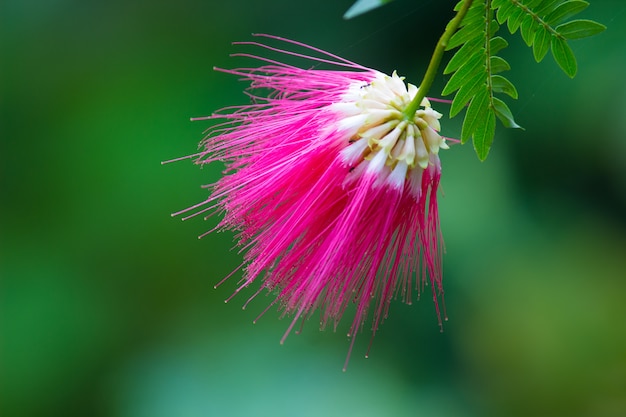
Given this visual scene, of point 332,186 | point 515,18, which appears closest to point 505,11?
point 515,18

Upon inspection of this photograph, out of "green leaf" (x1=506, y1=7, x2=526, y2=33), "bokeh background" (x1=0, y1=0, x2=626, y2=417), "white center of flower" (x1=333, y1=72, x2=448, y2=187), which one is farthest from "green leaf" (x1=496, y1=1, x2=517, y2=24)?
"bokeh background" (x1=0, y1=0, x2=626, y2=417)


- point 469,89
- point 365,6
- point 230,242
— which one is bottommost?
point 365,6

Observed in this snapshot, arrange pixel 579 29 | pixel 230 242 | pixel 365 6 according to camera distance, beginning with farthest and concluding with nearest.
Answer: pixel 230 242 < pixel 579 29 < pixel 365 6

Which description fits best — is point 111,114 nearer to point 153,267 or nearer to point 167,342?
point 153,267

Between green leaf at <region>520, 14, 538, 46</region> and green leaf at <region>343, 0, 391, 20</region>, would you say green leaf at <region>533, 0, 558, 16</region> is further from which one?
green leaf at <region>343, 0, 391, 20</region>

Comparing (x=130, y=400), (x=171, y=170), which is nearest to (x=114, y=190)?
(x=171, y=170)

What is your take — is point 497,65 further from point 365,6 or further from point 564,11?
Answer: point 365,6
